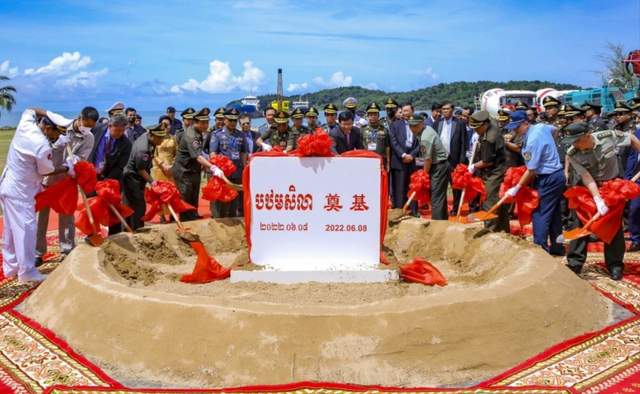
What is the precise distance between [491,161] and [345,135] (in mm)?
2050

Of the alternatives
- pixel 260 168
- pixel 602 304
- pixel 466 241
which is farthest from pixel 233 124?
pixel 602 304

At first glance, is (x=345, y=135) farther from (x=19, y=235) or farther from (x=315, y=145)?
(x=19, y=235)

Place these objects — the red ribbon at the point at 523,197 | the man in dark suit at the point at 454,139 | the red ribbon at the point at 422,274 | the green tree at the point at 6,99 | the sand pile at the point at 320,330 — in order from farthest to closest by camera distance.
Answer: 1. the green tree at the point at 6,99
2. the man in dark suit at the point at 454,139
3. the red ribbon at the point at 523,197
4. the red ribbon at the point at 422,274
5. the sand pile at the point at 320,330

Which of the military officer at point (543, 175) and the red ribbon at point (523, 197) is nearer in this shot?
the military officer at point (543, 175)

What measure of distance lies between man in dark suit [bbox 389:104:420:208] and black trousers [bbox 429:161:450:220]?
52.8 inches

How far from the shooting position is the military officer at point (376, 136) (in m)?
9.16

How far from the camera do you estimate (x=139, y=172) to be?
7.17 m

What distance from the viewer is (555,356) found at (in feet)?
13.6

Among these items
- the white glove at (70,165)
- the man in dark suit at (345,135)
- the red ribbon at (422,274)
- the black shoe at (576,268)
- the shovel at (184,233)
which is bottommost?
the black shoe at (576,268)

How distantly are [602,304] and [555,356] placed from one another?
130 centimetres

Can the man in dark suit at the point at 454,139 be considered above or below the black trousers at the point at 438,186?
above

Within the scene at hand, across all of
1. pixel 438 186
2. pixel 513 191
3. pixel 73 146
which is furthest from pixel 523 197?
pixel 73 146

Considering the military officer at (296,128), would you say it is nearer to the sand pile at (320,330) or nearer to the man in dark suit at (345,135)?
the man in dark suit at (345,135)

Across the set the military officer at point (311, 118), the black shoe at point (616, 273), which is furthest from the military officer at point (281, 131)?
the black shoe at point (616, 273)
